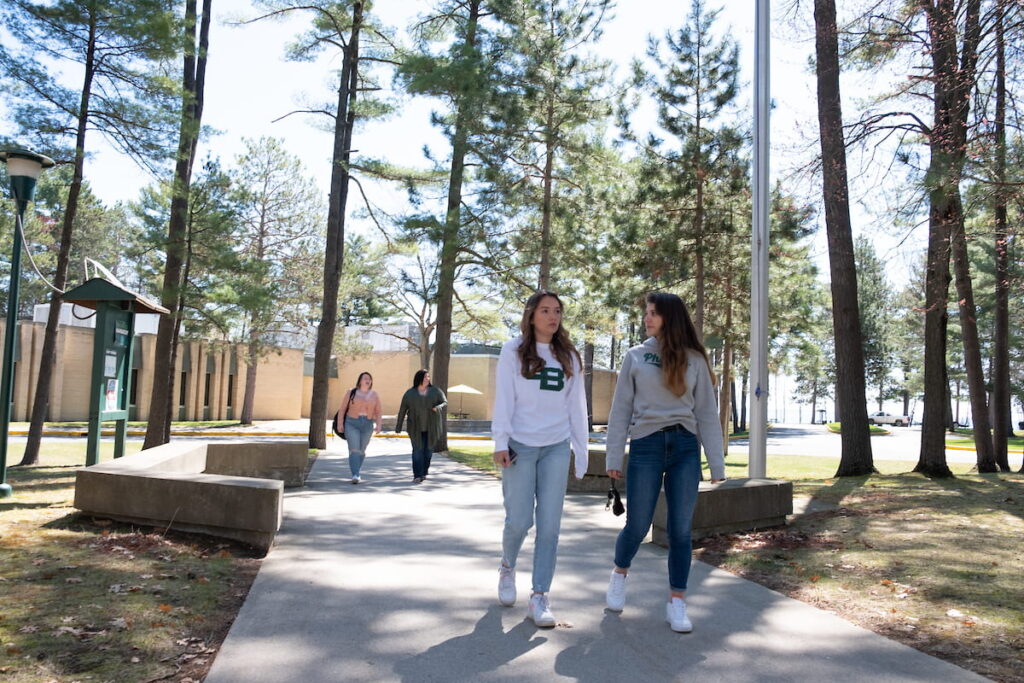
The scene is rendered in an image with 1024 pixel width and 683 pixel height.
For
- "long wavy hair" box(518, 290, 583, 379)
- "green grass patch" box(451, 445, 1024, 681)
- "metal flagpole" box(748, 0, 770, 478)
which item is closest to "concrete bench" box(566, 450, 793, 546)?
"green grass patch" box(451, 445, 1024, 681)

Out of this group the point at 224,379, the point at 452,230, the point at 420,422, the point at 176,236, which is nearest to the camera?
the point at 420,422

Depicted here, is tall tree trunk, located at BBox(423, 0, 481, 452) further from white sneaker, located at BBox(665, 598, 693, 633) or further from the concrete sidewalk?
white sneaker, located at BBox(665, 598, 693, 633)

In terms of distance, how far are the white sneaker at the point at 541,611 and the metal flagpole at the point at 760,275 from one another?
5.70 m

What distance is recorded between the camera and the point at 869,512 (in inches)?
331

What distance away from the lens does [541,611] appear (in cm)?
443

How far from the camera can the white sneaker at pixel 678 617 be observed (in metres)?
4.38

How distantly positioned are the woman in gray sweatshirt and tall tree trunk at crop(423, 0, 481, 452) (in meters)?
12.9

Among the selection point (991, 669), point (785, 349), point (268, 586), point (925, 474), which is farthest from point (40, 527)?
point (785, 349)

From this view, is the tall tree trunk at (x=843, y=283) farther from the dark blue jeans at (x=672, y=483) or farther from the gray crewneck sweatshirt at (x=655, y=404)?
the dark blue jeans at (x=672, y=483)

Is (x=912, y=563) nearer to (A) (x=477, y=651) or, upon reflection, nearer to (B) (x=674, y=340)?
(B) (x=674, y=340)

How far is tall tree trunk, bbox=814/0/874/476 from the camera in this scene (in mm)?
12508

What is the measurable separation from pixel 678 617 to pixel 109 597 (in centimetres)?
318

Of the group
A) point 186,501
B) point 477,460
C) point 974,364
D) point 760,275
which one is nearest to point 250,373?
point 477,460

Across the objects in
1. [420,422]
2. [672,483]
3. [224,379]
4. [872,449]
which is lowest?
[872,449]
